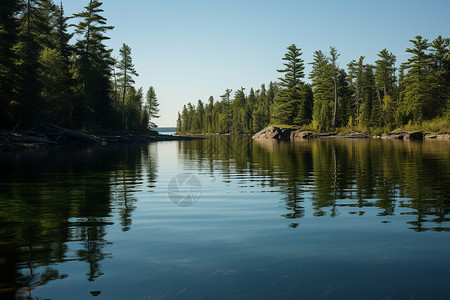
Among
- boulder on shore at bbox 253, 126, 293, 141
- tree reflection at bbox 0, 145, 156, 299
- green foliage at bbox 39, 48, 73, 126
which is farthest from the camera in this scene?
boulder on shore at bbox 253, 126, 293, 141

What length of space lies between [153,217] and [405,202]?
22.8 ft

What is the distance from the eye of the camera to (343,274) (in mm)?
4453

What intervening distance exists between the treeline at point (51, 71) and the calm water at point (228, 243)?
27800 millimetres

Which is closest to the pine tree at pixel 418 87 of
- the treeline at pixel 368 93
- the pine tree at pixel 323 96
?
the treeline at pixel 368 93

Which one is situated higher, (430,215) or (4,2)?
(4,2)

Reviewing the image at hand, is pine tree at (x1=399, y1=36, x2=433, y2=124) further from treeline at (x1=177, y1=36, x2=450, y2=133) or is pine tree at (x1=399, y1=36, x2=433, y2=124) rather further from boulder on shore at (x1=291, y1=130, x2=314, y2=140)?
boulder on shore at (x1=291, y1=130, x2=314, y2=140)

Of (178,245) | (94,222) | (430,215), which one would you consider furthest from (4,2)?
(430,215)

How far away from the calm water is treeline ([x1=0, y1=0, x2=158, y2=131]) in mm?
27800

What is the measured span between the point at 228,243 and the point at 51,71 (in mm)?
45212

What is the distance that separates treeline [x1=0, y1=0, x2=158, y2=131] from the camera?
33.5 m

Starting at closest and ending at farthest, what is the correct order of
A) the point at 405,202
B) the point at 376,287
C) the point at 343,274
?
the point at 376,287 < the point at 343,274 < the point at 405,202

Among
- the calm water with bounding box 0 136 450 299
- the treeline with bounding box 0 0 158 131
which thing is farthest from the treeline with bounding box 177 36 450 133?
the calm water with bounding box 0 136 450 299

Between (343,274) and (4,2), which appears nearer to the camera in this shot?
(343,274)

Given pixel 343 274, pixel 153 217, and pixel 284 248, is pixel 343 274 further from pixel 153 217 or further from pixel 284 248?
pixel 153 217
